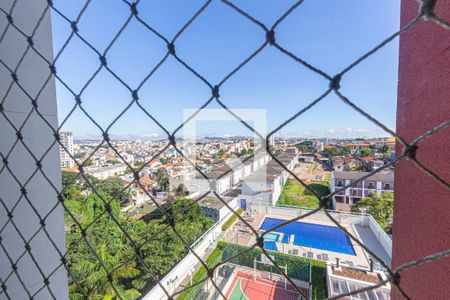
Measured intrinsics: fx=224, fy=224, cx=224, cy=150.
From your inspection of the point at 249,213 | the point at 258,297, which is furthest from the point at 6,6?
the point at 249,213

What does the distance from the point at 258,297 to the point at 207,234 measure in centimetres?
227

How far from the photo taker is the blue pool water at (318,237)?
7.02 m

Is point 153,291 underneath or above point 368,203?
underneath

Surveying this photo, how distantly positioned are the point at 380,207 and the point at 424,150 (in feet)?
31.6

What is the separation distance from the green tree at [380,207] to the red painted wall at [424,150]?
29.7ft

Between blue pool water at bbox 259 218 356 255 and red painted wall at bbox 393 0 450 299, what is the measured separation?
6904mm

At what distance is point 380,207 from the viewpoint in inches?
318

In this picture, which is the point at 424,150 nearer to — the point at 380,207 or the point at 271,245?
the point at 271,245

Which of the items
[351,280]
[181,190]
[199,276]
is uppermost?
[181,190]

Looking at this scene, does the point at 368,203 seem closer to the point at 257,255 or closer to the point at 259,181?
the point at 259,181

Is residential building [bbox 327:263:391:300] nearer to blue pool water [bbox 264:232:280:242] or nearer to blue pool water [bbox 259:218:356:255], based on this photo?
blue pool water [bbox 259:218:356:255]

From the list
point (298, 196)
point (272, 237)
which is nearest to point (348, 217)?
point (272, 237)

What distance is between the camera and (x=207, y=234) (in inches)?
260

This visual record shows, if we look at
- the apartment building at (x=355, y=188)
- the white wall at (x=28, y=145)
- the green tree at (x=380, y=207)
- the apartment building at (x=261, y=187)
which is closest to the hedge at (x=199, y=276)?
the white wall at (x=28, y=145)
